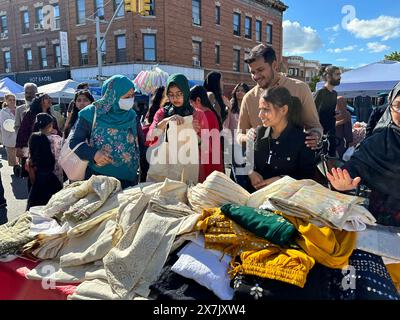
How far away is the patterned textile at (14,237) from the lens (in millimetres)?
1926

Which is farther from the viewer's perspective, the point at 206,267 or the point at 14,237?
the point at 14,237

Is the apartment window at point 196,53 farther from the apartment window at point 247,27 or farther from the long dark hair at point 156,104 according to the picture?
the long dark hair at point 156,104

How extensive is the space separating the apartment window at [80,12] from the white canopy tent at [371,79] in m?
16.9

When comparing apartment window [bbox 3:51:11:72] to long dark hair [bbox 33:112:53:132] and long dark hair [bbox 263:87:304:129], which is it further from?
long dark hair [bbox 263:87:304:129]

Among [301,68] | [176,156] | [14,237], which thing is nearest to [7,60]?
[176,156]

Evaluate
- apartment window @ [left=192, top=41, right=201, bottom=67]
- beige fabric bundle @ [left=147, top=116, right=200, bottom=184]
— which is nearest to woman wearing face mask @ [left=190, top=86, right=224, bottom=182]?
beige fabric bundle @ [left=147, top=116, right=200, bottom=184]

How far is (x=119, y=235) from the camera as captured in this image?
6.00 feet

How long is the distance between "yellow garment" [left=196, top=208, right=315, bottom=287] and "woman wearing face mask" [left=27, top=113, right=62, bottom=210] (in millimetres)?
2726

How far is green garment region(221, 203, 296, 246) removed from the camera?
1.43m

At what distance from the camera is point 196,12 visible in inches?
816

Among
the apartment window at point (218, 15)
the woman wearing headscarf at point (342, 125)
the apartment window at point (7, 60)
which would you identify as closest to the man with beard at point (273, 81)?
the woman wearing headscarf at point (342, 125)

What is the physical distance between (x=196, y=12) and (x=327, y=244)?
21.7 meters

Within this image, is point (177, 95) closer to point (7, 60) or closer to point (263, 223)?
point (263, 223)
